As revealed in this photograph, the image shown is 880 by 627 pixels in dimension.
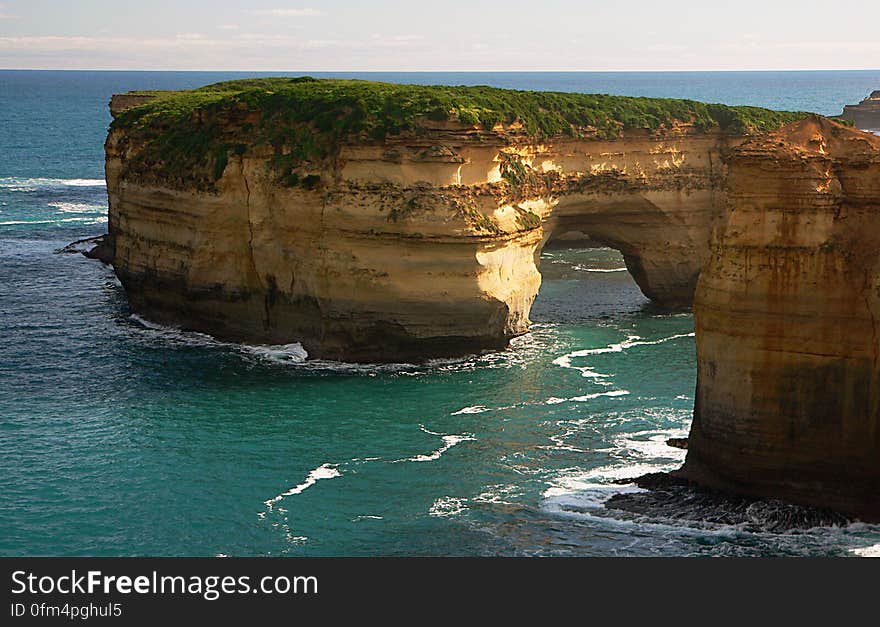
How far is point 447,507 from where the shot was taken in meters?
30.0

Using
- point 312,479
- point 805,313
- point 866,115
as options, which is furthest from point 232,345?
point 866,115

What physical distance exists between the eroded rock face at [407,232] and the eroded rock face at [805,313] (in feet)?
51.6

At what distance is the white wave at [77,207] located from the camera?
85156mm

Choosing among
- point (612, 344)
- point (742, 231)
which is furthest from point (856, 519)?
point (612, 344)

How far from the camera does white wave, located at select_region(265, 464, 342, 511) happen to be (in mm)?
30609

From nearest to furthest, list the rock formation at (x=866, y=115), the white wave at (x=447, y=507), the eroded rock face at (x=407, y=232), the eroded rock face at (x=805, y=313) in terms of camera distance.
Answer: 1. the eroded rock face at (x=805, y=313)
2. the white wave at (x=447, y=507)
3. the eroded rock face at (x=407, y=232)
4. the rock formation at (x=866, y=115)

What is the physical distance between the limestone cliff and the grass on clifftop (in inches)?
3.0

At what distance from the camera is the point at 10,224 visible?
252 feet

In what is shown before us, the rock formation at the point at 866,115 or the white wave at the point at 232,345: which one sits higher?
the rock formation at the point at 866,115

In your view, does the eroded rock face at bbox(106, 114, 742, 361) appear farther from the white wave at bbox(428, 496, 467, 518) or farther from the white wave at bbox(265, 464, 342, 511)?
the white wave at bbox(428, 496, 467, 518)

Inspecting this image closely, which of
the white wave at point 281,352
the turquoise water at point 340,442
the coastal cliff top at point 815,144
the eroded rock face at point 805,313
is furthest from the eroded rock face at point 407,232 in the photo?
the eroded rock face at point 805,313

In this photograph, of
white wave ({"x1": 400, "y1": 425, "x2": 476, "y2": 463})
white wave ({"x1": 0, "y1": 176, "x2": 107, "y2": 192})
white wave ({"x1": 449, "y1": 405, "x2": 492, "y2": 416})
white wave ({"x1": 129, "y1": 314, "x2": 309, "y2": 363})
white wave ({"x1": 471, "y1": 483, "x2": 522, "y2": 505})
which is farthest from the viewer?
white wave ({"x1": 0, "y1": 176, "x2": 107, "y2": 192})

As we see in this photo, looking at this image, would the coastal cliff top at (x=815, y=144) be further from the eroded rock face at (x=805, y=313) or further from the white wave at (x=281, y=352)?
the white wave at (x=281, y=352)

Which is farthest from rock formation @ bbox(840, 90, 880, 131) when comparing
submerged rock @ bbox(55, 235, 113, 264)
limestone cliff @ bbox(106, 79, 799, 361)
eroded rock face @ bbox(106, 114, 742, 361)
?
eroded rock face @ bbox(106, 114, 742, 361)
